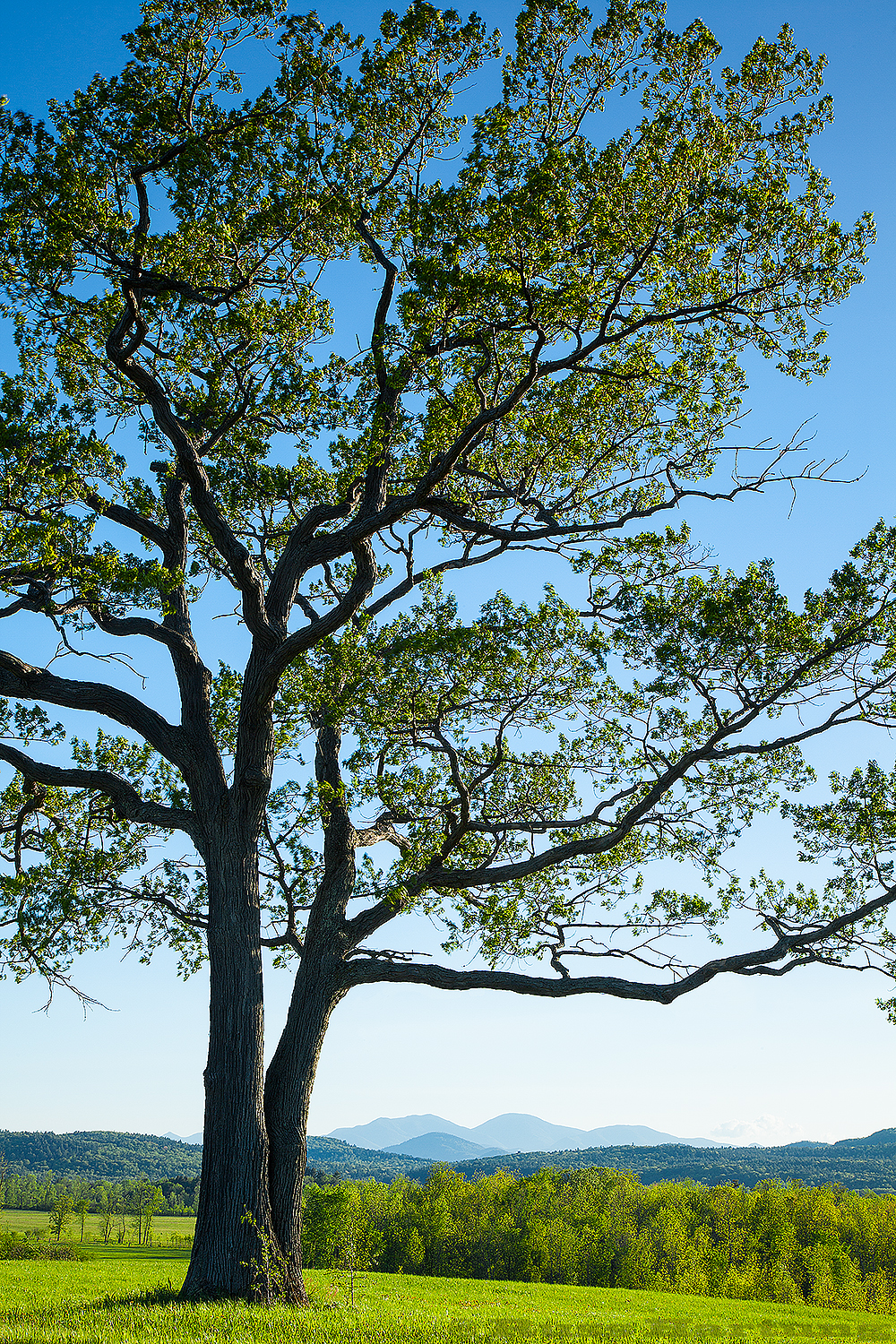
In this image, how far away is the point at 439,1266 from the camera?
52250 millimetres

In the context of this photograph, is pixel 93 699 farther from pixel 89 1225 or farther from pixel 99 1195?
pixel 99 1195

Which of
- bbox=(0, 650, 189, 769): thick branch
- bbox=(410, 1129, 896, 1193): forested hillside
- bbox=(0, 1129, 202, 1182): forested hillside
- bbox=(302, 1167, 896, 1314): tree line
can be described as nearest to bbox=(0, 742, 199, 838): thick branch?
bbox=(0, 650, 189, 769): thick branch

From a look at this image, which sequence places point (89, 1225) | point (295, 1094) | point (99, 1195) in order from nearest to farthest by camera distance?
1. point (295, 1094)
2. point (89, 1225)
3. point (99, 1195)

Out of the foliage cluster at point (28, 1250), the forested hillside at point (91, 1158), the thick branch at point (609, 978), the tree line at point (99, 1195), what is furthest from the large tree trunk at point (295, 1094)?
the forested hillside at point (91, 1158)

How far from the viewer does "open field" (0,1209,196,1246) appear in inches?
2884

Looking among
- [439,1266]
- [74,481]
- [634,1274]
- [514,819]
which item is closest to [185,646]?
[74,481]

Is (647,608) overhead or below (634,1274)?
overhead

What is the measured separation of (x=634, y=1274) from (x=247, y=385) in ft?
183

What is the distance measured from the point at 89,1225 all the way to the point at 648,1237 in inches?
2598

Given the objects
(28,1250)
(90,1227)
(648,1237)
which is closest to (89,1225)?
(90,1227)

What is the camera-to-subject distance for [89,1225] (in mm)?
84938

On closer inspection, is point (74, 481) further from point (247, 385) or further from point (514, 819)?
point (514, 819)

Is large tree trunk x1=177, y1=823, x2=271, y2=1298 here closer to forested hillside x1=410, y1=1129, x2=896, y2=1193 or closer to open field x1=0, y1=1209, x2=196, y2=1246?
open field x1=0, y1=1209, x2=196, y2=1246

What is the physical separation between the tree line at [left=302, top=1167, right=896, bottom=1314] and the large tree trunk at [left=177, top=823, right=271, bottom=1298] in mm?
37101
